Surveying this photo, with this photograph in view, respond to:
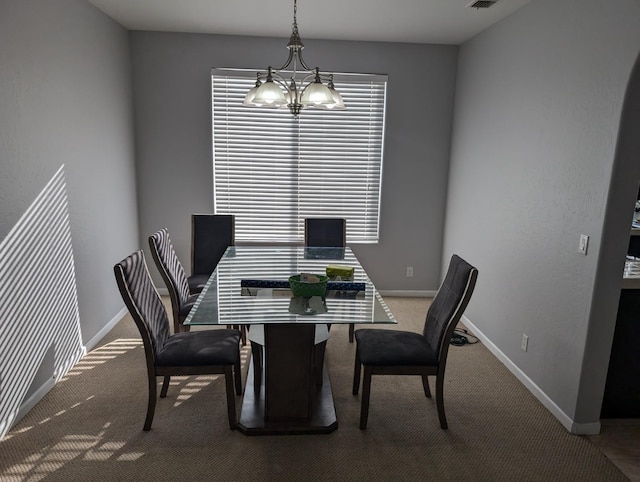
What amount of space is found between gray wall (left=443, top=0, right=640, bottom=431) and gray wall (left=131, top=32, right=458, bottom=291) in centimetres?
61

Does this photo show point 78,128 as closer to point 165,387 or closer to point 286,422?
point 165,387

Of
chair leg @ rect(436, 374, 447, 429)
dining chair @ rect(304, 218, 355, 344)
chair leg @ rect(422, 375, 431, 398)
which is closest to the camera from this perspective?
chair leg @ rect(436, 374, 447, 429)

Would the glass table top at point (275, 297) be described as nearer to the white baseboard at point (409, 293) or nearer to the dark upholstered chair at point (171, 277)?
the dark upholstered chair at point (171, 277)

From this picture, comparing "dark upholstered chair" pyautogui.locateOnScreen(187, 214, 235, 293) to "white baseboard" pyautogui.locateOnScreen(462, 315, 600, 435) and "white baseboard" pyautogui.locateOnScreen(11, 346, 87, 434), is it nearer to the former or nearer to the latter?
"white baseboard" pyautogui.locateOnScreen(11, 346, 87, 434)

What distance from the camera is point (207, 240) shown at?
3.90 metres

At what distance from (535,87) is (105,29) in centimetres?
348

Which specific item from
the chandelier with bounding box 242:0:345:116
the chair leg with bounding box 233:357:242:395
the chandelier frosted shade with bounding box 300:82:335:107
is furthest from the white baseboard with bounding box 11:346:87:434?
the chandelier frosted shade with bounding box 300:82:335:107

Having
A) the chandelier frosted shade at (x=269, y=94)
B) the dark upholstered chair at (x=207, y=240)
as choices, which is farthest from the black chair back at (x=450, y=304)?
the dark upholstered chair at (x=207, y=240)

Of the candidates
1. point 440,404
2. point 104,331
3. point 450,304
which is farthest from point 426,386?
point 104,331

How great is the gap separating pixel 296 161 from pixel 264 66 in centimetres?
100

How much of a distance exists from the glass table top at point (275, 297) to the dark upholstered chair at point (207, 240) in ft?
1.55

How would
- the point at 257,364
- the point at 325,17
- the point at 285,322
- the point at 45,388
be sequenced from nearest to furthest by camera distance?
the point at 285,322 → the point at 45,388 → the point at 257,364 → the point at 325,17

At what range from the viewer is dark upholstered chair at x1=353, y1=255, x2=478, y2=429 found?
8.00 ft

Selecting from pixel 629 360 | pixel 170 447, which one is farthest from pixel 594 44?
pixel 170 447
